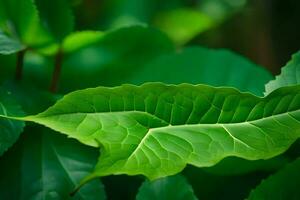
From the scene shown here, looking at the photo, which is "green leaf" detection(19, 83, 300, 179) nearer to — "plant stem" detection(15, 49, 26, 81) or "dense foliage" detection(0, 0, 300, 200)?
"dense foliage" detection(0, 0, 300, 200)

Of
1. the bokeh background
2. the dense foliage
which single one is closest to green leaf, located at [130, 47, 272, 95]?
the dense foliage

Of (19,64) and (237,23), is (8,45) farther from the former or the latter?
(237,23)

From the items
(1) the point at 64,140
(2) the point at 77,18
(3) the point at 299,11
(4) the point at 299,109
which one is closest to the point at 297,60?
(4) the point at 299,109

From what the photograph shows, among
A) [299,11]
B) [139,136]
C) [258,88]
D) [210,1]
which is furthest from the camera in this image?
[210,1]

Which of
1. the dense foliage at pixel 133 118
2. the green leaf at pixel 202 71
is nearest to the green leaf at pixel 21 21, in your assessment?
the dense foliage at pixel 133 118

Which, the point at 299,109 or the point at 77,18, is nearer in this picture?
the point at 299,109

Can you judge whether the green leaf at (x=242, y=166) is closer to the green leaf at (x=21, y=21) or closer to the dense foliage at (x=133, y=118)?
the dense foliage at (x=133, y=118)

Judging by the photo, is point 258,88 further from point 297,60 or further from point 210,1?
point 210,1
